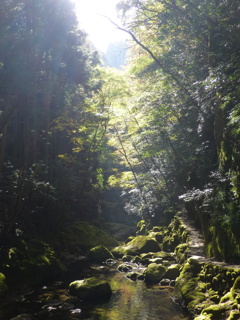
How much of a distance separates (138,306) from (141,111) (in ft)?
30.6

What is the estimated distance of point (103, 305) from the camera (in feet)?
23.7

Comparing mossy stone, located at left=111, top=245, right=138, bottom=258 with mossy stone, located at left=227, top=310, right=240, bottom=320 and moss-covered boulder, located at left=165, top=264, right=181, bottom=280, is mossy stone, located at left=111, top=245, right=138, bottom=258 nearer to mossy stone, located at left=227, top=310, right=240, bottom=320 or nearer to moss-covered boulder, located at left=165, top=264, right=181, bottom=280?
moss-covered boulder, located at left=165, top=264, right=181, bottom=280

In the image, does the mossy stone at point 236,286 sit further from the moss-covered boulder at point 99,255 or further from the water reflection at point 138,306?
the moss-covered boulder at point 99,255

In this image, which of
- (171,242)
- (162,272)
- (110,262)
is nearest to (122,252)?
(110,262)

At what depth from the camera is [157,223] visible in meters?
16.9

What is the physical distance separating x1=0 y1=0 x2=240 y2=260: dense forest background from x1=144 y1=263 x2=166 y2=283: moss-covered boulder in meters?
2.00

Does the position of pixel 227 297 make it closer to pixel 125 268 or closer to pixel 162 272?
pixel 162 272

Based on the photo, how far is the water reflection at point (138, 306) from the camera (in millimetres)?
6391

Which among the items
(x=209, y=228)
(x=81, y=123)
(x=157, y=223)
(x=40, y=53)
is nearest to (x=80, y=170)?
(x=81, y=123)

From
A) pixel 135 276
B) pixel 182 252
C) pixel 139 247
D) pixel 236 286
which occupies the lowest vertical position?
pixel 135 276

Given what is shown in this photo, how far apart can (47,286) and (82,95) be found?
40.7 feet

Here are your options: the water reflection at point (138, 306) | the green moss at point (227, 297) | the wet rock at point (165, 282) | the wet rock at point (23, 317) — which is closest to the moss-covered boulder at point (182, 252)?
the wet rock at point (165, 282)

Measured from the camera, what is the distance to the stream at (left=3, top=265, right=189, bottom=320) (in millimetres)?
6422

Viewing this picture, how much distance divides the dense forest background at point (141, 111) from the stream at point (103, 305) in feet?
6.39
